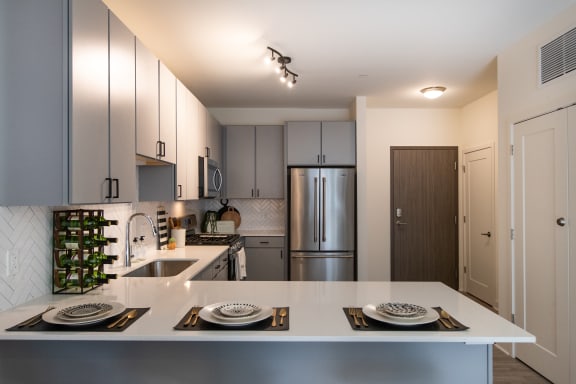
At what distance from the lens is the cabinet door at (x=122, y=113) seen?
75.4 inches

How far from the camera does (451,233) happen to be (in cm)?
538

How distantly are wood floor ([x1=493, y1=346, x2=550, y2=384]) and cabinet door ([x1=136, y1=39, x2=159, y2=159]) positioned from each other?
2.95 meters

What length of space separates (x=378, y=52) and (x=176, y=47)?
66.7 inches

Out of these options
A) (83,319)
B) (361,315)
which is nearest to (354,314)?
(361,315)

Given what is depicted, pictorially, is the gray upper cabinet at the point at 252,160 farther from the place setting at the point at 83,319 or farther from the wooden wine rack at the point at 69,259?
the place setting at the point at 83,319

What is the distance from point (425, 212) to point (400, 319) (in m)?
4.18

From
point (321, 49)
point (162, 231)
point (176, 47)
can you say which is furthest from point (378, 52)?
point (162, 231)

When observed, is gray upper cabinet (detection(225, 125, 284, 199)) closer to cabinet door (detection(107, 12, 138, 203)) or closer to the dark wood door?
the dark wood door

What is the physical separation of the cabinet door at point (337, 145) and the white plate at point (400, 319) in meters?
3.26

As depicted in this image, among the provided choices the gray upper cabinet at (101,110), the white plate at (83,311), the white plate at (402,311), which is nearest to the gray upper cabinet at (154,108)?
the gray upper cabinet at (101,110)

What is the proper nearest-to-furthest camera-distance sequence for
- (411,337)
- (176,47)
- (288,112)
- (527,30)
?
(411,337)
(527,30)
(176,47)
(288,112)

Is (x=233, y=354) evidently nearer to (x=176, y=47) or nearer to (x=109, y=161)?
(x=109, y=161)

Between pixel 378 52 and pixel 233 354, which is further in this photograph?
pixel 378 52

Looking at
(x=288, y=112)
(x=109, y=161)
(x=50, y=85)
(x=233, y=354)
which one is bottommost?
(x=233, y=354)
